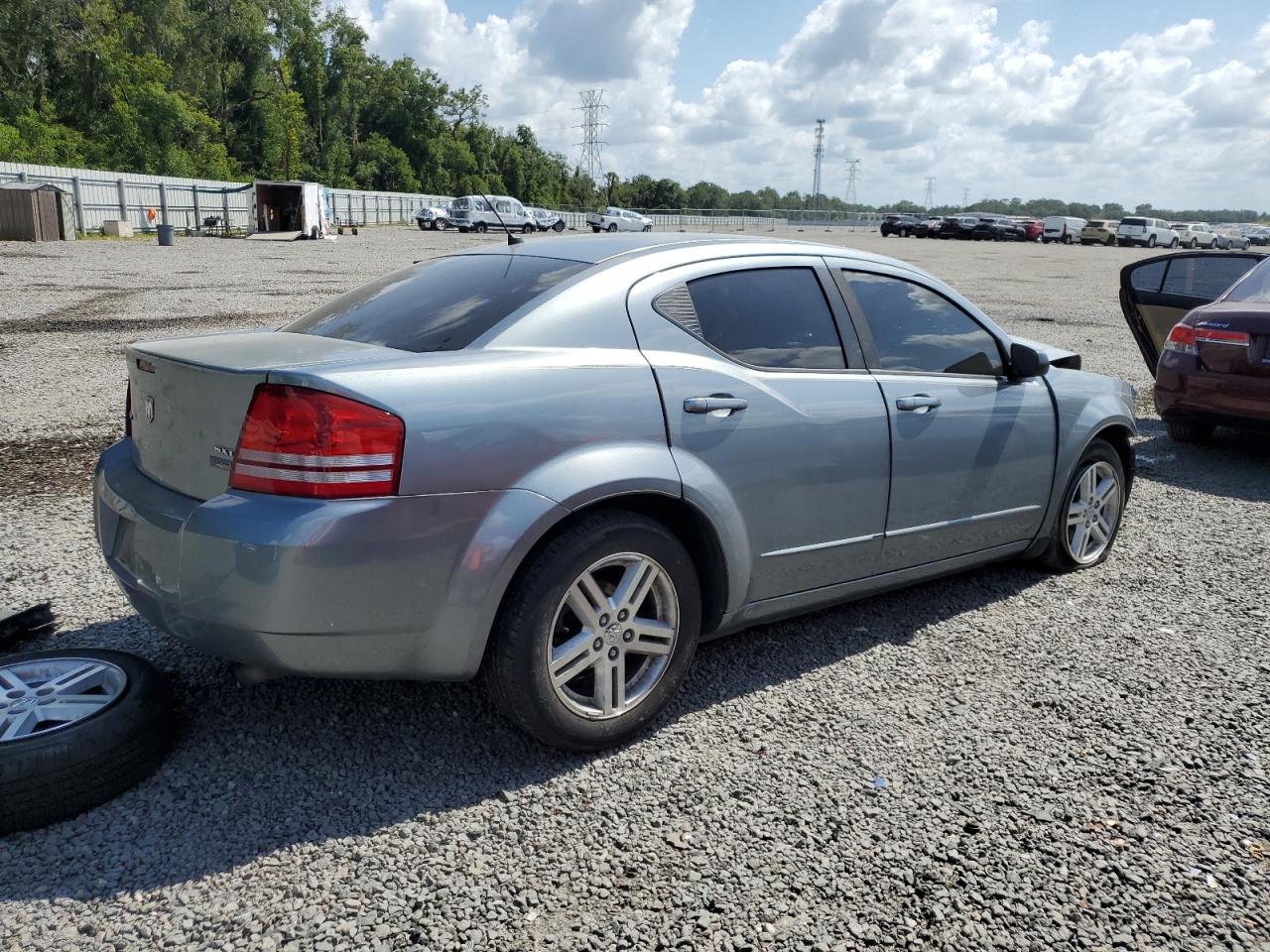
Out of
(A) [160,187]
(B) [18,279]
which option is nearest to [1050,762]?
(B) [18,279]

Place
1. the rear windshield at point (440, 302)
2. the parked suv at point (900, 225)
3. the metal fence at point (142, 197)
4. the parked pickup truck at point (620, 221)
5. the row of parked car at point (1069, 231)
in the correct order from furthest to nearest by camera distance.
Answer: the parked suv at point (900, 225) < the row of parked car at point (1069, 231) < the parked pickup truck at point (620, 221) < the metal fence at point (142, 197) < the rear windshield at point (440, 302)

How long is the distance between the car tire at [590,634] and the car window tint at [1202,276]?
7.20 metres

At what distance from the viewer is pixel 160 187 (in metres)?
42.1

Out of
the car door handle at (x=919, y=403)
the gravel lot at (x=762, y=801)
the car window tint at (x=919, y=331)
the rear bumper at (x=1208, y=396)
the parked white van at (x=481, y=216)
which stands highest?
the parked white van at (x=481, y=216)

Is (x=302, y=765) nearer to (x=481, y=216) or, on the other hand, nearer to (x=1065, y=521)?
(x=1065, y=521)

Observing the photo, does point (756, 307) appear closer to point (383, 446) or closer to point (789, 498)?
point (789, 498)

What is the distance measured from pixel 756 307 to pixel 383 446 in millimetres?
1557

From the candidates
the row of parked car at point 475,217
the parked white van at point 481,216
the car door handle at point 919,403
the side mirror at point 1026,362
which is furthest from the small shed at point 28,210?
the car door handle at point 919,403

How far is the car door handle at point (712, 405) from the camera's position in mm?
3303

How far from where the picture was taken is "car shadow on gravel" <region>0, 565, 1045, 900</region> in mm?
2666

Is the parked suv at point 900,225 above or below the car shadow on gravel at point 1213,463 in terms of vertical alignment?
above

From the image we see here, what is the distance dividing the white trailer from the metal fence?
877 mm

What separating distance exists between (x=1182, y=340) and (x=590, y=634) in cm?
634

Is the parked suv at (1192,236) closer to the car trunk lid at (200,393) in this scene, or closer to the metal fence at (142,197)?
the metal fence at (142,197)
